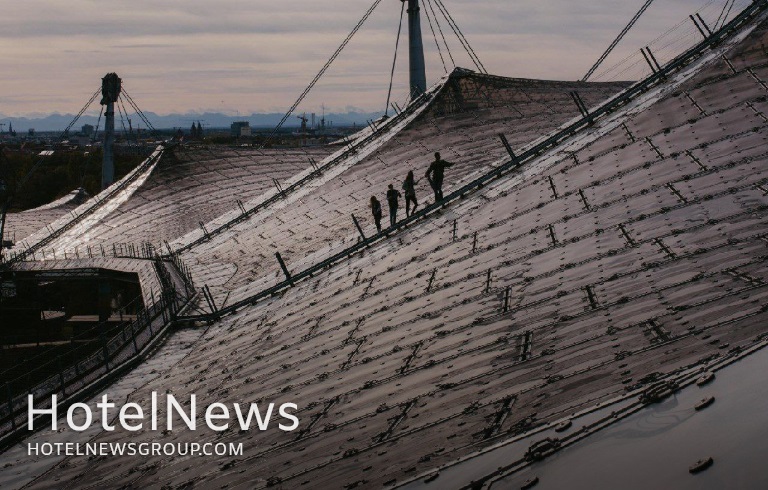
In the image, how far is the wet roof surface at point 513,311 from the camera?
9305 millimetres

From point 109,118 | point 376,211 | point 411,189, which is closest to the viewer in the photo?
point 411,189

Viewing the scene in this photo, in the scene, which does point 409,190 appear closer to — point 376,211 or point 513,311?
point 376,211

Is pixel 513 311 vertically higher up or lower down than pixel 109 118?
lower down

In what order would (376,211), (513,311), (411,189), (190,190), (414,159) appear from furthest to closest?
(190,190), (414,159), (376,211), (411,189), (513,311)

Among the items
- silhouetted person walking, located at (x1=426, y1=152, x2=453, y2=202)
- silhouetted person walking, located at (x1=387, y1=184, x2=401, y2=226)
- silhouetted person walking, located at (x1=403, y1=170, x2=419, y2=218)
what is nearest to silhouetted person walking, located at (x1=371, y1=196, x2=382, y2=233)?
silhouetted person walking, located at (x1=387, y1=184, x2=401, y2=226)

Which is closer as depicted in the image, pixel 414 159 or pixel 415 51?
pixel 414 159

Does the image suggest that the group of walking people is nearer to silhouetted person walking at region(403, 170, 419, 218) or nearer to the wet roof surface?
silhouetted person walking at region(403, 170, 419, 218)

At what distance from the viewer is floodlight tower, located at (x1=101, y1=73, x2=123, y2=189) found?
211 feet

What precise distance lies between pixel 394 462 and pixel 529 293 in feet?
14.1

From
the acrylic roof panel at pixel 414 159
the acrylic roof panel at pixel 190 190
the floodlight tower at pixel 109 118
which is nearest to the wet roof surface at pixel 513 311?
the acrylic roof panel at pixel 414 159

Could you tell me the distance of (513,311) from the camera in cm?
1237

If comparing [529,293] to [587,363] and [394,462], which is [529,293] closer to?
[587,363]

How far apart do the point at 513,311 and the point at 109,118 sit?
56.7m

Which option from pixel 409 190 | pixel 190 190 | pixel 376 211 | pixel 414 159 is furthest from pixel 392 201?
pixel 190 190
